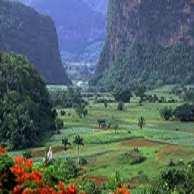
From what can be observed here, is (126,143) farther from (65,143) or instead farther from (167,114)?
(167,114)

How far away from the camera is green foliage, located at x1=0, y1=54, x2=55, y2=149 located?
2736 inches

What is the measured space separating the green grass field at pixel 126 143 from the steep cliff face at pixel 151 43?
5556cm

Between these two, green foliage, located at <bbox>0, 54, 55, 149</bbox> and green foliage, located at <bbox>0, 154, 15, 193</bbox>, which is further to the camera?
green foliage, located at <bbox>0, 54, 55, 149</bbox>

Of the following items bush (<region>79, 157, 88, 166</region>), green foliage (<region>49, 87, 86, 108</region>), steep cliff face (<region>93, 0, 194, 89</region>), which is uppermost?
steep cliff face (<region>93, 0, 194, 89</region>)

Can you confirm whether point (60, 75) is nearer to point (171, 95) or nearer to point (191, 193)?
point (171, 95)

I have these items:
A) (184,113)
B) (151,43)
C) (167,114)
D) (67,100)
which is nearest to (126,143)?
(167,114)

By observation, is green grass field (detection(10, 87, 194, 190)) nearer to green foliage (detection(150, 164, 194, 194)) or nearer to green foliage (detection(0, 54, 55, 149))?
green foliage (detection(0, 54, 55, 149))

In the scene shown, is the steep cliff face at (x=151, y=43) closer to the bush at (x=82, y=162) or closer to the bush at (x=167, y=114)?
the bush at (x=167, y=114)

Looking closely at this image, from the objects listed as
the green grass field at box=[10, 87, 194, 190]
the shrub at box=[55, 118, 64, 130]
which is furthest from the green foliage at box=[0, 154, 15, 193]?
the shrub at box=[55, 118, 64, 130]

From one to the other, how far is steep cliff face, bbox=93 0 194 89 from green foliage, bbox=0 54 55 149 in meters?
66.1

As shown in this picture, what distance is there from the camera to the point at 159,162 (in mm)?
56656

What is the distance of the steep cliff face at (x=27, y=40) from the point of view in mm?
184625

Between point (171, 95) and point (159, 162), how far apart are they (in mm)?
65674

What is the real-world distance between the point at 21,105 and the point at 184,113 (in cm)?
2081
